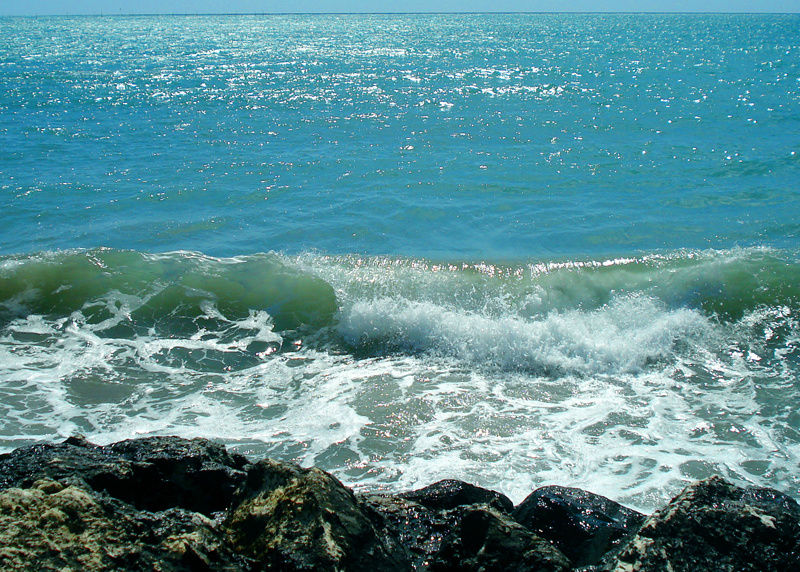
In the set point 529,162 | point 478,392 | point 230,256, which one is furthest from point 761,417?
point 529,162

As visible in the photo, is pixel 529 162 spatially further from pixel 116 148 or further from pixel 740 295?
pixel 116 148

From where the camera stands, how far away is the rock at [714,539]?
324 centimetres

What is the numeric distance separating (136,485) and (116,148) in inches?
677

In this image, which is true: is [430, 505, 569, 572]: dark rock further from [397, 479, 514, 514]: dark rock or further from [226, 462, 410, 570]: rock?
[397, 479, 514, 514]: dark rock

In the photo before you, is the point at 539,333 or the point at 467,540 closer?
the point at 467,540

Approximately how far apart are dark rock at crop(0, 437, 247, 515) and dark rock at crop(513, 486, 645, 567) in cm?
188

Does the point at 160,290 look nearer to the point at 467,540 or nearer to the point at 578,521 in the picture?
the point at 467,540

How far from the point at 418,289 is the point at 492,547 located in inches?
273

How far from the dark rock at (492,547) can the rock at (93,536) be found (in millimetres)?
1176

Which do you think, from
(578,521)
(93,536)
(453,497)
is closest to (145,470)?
(93,536)

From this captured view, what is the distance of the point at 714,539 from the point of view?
3.34 metres

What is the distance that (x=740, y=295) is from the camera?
33.0ft

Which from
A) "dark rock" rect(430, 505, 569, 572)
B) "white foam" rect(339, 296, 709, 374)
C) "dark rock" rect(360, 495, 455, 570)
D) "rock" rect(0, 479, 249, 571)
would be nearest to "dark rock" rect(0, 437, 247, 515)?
"rock" rect(0, 479, 249, 571)

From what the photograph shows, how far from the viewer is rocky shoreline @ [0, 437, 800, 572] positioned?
9.93 ft
